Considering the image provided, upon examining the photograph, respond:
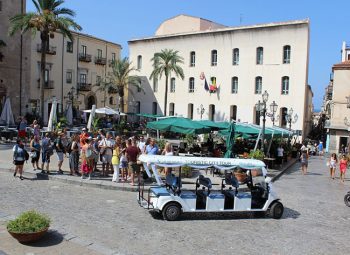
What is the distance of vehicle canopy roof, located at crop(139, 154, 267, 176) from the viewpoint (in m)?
10.9

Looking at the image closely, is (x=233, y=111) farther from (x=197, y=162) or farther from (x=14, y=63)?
(x=197, y=162)

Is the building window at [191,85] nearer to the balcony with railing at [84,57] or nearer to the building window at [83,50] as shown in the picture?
the balcony with railing at [84,57]

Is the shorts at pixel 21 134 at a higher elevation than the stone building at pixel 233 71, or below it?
below

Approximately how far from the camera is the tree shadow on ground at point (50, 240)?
8047mm

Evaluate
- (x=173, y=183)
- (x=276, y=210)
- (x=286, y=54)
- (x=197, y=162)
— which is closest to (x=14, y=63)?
(x=286, y=54)

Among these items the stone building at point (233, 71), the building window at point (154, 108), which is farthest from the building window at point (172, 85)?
the building window at point (154, 108)

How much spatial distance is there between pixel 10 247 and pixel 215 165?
5583mm

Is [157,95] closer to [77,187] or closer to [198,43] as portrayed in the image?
[198,43]

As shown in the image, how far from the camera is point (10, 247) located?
7.78 m

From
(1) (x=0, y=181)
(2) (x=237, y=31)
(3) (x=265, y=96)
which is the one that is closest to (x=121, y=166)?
(1) (x=0, y=181)

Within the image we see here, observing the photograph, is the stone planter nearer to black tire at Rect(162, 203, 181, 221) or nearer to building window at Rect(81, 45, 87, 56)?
black tire at Rect(162, 203, 181, 221)

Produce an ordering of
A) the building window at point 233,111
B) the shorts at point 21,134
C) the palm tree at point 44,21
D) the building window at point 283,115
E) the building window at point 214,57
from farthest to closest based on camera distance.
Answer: the building window at point 214,57 → the building window at point 233,111 → the building window at point 283,115 → the palm tree at point 44,21 → the shorts at point 21,134

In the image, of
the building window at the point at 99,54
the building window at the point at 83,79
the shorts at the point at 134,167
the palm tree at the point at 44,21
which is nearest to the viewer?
the shorts at the point at 134,167

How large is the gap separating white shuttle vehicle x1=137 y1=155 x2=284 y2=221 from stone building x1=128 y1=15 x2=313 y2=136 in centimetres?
3232
